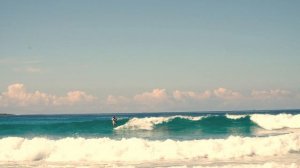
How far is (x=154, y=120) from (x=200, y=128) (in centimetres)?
412

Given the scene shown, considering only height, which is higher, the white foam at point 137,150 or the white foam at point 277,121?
the white foam at point 277,121

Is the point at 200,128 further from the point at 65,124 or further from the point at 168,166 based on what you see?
the point at 168,166

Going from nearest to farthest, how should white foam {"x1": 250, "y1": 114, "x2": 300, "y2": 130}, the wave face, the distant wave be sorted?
1. the wave face
2. the distant wave
3. white foam {"x1": 250, "y1": 114, "x2": 300, "y2": 130}

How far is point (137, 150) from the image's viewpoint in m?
16.5

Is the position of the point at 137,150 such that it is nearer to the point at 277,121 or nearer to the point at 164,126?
the point at 164,126

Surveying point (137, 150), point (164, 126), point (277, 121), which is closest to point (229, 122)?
point (277, 121)

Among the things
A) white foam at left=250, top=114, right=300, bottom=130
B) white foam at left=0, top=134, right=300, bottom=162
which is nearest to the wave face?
white foam at left=250, top=114, right=300, bottom=130

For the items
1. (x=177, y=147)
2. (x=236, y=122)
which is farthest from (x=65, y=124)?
(x=177, y=147)

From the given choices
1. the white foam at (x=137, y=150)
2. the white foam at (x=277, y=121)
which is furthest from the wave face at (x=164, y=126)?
the white foam at (x=137, y=150)

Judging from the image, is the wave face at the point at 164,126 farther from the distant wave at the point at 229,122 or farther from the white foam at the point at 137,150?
the white foam at the point at 137,150

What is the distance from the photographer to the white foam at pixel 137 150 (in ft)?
52.4

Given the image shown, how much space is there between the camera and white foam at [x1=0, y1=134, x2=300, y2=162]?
15984 millimetres

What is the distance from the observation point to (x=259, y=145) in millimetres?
17391

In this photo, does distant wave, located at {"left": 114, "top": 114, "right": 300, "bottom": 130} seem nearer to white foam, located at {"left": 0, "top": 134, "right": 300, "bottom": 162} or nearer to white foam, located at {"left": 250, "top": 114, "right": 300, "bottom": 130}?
white foam, located at {"left": 250, "top": 114, "right": 300, "bottom": 130}
